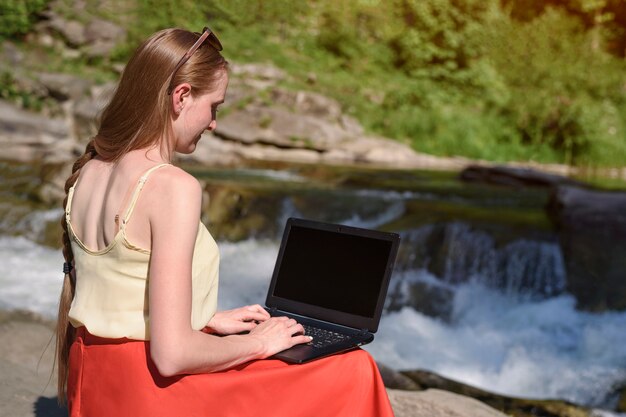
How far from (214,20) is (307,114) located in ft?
16.2

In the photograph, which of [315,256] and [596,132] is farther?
[596,132]

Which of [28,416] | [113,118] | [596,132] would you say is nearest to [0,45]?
[596,132]

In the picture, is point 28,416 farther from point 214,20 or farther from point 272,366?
point 214,20

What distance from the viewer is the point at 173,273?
1.68 m

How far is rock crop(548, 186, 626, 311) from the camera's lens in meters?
7.34

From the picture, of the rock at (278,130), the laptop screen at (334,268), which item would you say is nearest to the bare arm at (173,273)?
the laptop screen at (334,268)

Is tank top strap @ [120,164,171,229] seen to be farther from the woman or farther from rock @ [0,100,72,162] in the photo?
rock @ [0,100,72,162]

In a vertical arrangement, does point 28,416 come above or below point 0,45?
below

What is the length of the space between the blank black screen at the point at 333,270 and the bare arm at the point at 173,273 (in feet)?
1.71

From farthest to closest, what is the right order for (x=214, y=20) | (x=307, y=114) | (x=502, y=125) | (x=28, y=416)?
(x=214, y=20)
(x=502, y=125)
(x=307, y=114)
(x=28, y=416)

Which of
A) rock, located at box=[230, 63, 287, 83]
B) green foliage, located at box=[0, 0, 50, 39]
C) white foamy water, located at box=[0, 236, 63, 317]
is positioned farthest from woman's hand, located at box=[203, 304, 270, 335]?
green foliage, located at box=[0, 0, 50, 39]

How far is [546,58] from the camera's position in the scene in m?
19.7

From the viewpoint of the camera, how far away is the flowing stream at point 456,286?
628cm

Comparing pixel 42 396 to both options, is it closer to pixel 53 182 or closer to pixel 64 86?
pixel 53 182
